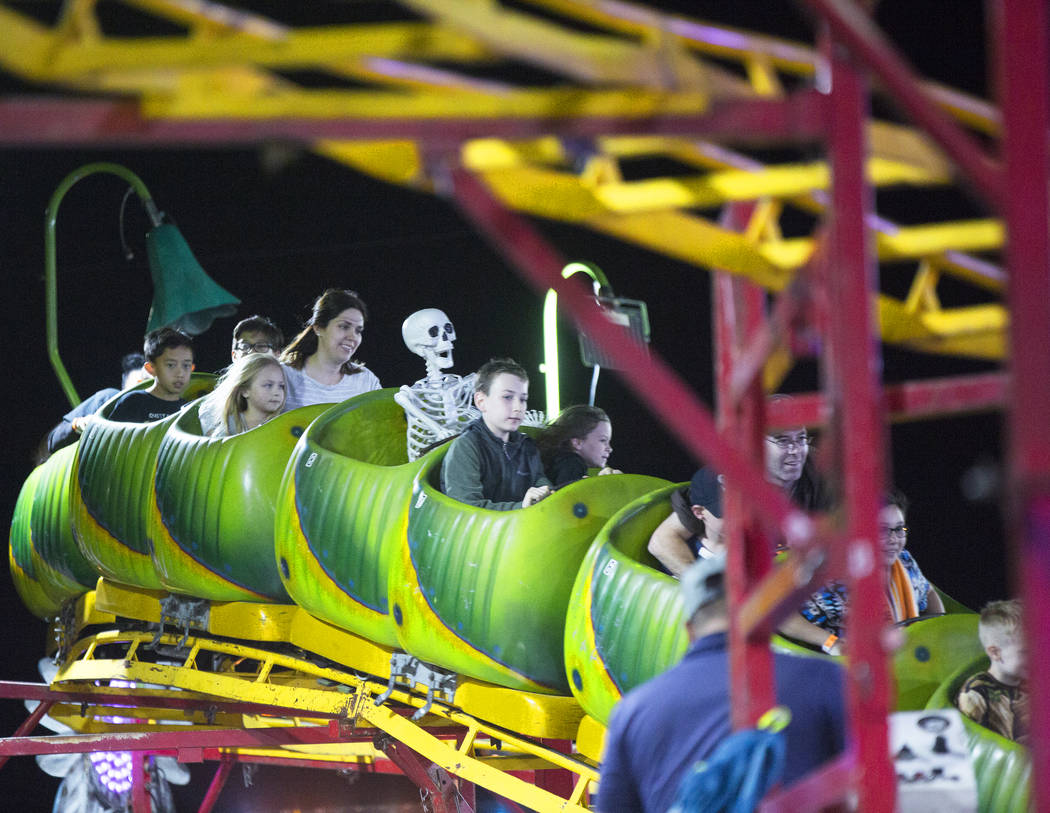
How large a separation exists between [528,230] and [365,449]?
12.1ft

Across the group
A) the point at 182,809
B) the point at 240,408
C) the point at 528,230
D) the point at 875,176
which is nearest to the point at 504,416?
the point at 240,408

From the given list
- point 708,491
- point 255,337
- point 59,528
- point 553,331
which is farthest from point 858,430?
point 59,528

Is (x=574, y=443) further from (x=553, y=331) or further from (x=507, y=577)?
(x=507, y=577)

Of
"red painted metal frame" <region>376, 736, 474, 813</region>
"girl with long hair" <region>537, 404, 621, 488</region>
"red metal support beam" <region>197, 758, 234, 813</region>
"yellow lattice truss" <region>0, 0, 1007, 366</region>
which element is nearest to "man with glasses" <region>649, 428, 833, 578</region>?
"girl with long hair" <region>537, 404, 621, 488</region>

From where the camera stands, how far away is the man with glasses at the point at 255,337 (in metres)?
6.23

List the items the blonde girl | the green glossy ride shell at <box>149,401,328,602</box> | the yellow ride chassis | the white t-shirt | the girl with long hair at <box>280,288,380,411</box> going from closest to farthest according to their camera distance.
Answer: the yellow ride chassis → the green glossy ride shell at <box>149,401,328,602</box> → the blonde girl → the girl with long hair at <box>280,288,380,411</box> → the white t-shirt

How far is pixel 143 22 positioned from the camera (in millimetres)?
7082

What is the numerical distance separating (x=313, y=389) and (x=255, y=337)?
672 millimetres

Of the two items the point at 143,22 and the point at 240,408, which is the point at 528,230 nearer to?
the point at 240,408

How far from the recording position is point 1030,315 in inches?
62.3

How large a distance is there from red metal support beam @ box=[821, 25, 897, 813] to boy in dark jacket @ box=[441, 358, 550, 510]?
8.98ft

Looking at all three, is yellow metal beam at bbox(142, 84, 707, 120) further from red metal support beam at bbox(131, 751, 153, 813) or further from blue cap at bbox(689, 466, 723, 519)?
red metal support beam at bbox(131, 751, 153, 813)

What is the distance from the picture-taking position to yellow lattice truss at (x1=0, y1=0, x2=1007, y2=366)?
5.56 feet

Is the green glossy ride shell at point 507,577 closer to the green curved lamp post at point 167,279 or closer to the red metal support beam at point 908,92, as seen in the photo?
the green curved lamp post at point 167,279
